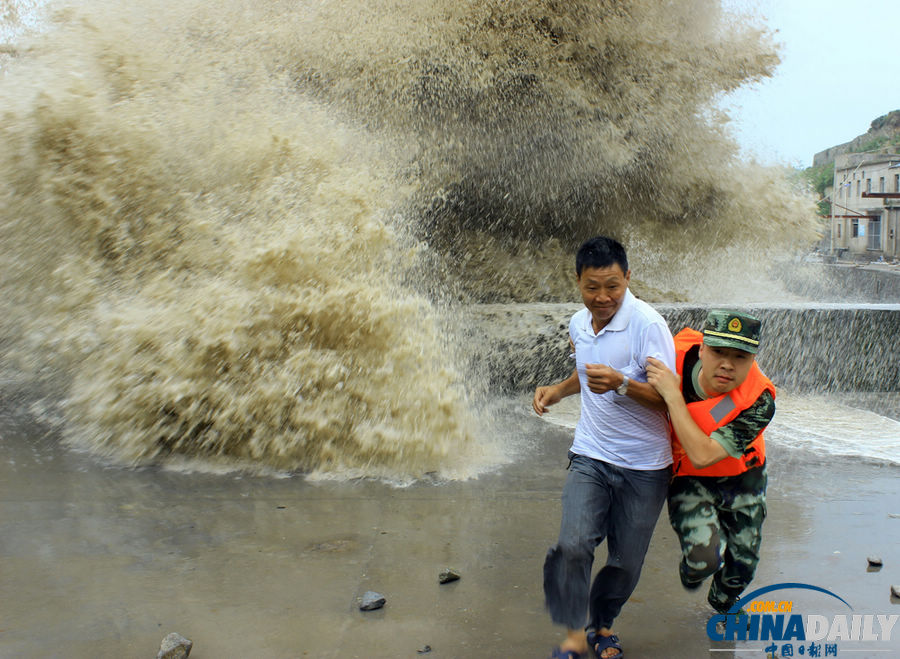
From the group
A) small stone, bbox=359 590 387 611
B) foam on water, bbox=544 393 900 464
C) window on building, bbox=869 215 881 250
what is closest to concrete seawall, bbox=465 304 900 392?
foam on water, bbox=544 393 900 464

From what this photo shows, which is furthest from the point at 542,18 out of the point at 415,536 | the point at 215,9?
the point at 415,536

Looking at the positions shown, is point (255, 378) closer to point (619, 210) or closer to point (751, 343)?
point (751, 343)

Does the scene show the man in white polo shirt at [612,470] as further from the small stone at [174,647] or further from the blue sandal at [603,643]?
the small stone at [174,647]

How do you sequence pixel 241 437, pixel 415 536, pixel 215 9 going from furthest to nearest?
1. pixel 215 9
2. pixel 241 437
3. pixel 415 536

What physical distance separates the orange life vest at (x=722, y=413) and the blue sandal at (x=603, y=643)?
1.72ft

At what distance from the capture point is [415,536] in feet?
10.3

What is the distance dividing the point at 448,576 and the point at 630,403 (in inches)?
39.7

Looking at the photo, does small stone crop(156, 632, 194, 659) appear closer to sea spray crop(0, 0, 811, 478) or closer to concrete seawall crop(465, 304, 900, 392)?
sea spray crop(0, 0, 811, 478)

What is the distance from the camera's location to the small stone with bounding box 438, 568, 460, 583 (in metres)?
2.70

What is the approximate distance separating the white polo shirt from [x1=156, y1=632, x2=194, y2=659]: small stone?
1283 mm

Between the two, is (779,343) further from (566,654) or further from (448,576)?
(566,654)

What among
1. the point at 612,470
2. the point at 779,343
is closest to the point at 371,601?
the point at 612,470

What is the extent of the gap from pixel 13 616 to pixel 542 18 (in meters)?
6.34

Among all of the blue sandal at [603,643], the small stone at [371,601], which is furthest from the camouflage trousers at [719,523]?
the small stone at [371,601]
